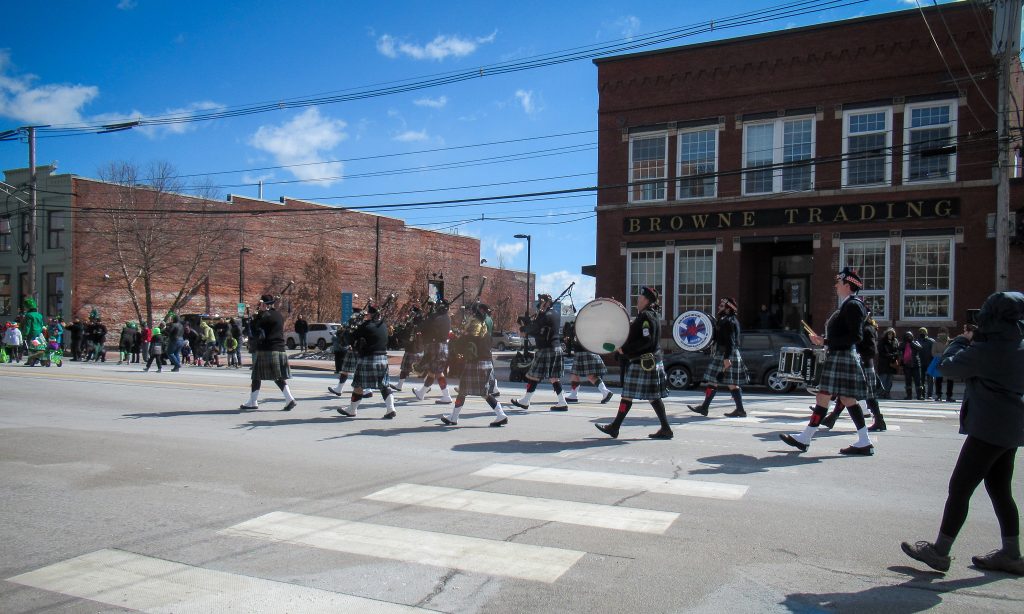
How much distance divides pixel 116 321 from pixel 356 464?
40107mm

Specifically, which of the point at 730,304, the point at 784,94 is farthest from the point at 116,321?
the point at 730,304

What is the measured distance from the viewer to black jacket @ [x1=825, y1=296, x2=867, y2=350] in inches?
327

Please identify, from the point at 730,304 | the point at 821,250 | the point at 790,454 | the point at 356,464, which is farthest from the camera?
the point at 821,250

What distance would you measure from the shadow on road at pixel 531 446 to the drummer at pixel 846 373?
2075mm

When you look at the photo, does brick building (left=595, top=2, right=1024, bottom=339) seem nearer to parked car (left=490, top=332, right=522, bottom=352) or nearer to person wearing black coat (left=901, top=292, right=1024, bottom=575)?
person wearing black coat (left=901, top=292, right=1024, bottom=575)

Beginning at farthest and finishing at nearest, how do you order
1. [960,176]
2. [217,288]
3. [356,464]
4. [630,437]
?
1. [217,288]
2. [960,176]
3. [630,437]
4. [356,464]

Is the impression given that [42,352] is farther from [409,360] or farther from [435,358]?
[435,358]

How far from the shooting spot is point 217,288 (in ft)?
155

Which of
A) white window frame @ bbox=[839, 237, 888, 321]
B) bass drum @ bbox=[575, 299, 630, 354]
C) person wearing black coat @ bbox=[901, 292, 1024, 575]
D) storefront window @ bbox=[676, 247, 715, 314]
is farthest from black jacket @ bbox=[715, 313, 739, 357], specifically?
storefront window @ bbox=[676, 247, 715, 314]

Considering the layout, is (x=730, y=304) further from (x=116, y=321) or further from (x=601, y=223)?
(x=116, y=321)

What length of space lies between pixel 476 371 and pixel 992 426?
6.80 m

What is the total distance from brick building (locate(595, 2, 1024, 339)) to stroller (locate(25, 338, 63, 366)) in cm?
1872

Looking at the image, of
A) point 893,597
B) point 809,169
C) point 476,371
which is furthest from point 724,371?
point 809,169

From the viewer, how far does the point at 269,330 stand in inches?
471
